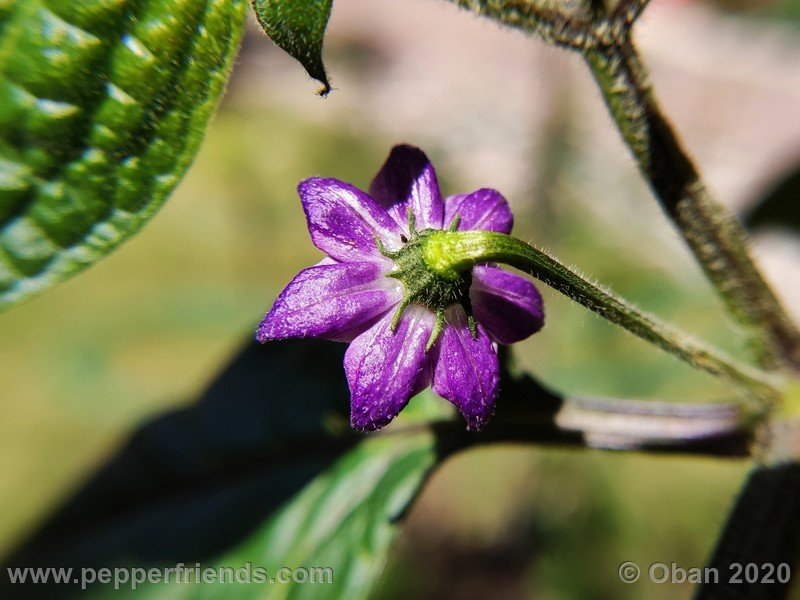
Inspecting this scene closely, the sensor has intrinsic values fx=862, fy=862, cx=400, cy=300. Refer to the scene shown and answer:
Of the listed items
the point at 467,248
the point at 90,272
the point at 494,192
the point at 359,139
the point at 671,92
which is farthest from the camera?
the point at 671,92

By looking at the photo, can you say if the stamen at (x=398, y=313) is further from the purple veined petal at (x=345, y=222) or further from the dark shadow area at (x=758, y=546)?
the dark shadow area at (x=758, y=546)

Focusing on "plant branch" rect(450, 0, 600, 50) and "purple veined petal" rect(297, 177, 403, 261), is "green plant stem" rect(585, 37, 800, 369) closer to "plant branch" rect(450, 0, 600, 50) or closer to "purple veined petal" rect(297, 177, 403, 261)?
"plant branch" rect(450, 0, 600, 50)

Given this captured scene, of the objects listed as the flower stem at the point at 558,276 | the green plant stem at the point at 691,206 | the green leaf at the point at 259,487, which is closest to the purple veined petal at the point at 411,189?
the flower stem at the point at 558,276

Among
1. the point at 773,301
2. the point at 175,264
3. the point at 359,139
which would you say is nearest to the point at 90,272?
the point at 175,264

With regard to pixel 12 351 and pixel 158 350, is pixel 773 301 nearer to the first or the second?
pixel 158 350

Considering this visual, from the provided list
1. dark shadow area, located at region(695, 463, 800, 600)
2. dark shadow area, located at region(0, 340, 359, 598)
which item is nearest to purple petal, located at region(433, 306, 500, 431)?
dark shadow area, located at region(695, 463, 800, 600)

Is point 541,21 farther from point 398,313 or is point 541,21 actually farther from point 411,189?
point 398,313
